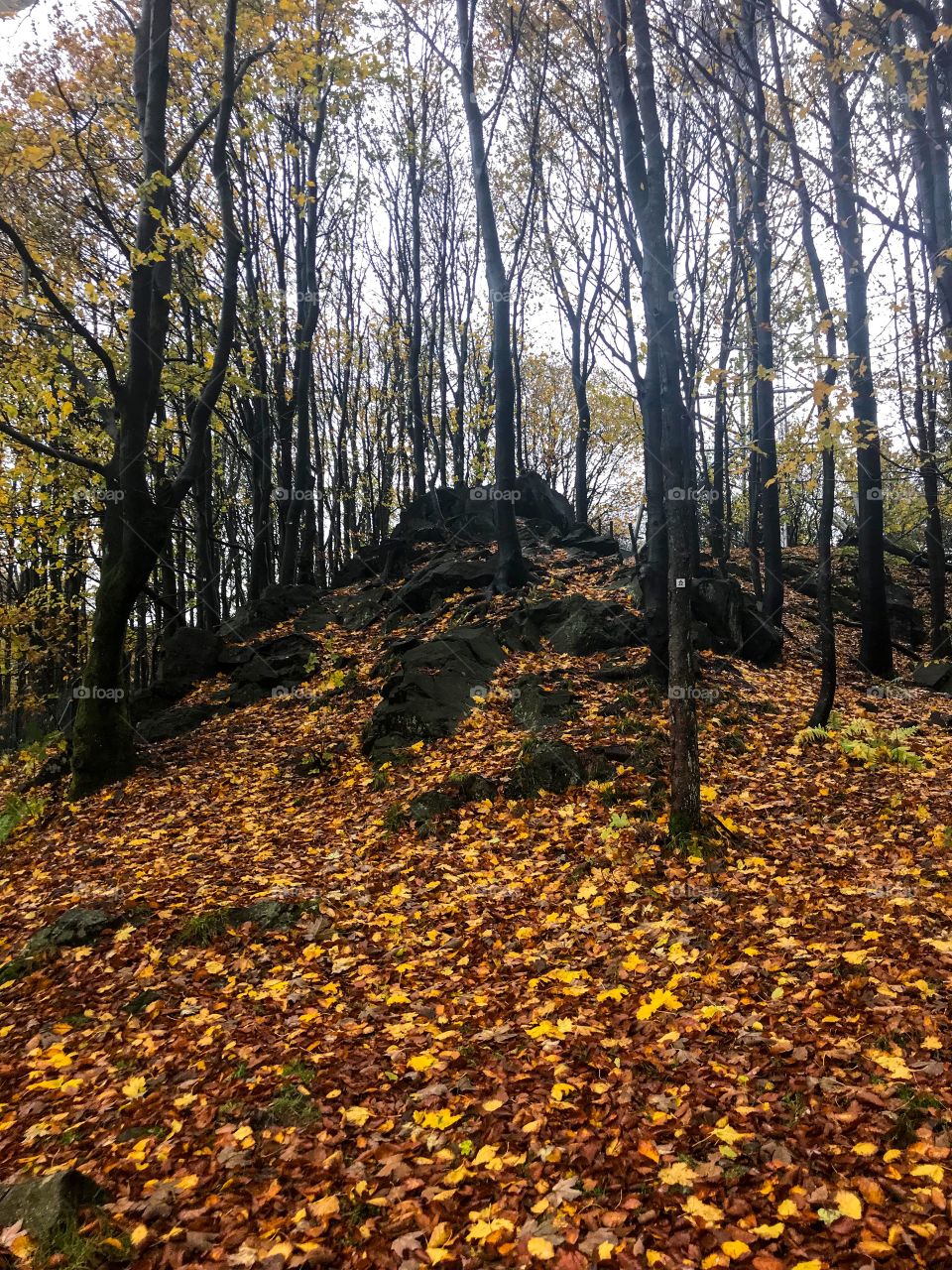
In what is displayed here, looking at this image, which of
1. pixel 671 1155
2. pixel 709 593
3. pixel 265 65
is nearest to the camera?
pixel 671 1155

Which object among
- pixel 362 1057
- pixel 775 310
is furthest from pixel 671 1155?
pixel 775 310

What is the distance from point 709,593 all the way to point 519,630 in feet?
11.1

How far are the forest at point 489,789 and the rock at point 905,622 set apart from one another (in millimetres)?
140

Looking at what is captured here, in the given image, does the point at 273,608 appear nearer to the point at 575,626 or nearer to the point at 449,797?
the point at 575,626

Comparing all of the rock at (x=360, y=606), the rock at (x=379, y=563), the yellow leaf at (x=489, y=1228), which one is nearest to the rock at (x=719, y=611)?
the rock at (x=360, y=606)

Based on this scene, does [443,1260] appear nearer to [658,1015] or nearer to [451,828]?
[658,1015]

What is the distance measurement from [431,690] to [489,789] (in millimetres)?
2403

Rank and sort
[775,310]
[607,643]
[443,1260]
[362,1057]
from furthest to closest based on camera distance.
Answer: [775,310]
[607,643]
[362,1057]
[443,1260]

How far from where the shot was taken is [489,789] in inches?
291

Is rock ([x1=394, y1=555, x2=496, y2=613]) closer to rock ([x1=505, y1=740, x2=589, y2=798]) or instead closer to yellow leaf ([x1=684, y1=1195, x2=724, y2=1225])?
rock ([x1=505, y1=740, x2=589, y2=798])

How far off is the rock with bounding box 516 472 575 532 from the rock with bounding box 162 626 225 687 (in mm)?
10204

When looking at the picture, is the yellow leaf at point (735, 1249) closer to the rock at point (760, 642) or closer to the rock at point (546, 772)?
the rock at point (546, 772)

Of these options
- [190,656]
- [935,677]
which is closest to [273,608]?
[190,656]

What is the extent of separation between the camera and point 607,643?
1062 cm
